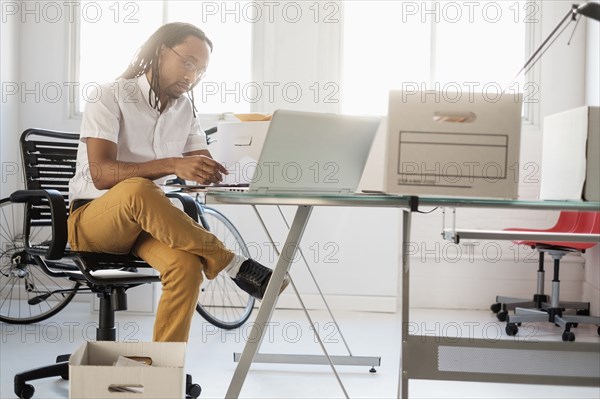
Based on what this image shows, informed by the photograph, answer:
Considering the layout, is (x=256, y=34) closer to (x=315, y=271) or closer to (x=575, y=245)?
(x=315, y=271)

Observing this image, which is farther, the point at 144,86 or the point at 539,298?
the point at 539,298

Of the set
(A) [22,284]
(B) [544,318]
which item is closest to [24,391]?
(A) [22,284]

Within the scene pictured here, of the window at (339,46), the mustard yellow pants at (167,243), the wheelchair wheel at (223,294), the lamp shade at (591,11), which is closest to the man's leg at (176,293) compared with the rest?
the mustard yellow pants at (167,243)

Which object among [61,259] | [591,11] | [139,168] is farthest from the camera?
[61,259]

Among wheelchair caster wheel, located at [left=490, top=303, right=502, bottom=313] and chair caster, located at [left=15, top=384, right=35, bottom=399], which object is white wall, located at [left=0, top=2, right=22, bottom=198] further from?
wheelchair caster wheel, located at [left=490, top=303, right=502, bottom=313]

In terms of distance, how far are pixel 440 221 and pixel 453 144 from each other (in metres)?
2.98

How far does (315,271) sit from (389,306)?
0.47 metres

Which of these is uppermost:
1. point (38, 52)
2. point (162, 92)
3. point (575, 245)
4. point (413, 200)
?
point (38, 52)

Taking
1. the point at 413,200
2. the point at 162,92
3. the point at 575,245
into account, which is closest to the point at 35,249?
the point at 162,92

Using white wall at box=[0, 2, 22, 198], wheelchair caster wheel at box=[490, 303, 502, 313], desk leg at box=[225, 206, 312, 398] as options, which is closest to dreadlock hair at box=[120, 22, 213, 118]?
desk leg at box=[225, 206, 312, 398]

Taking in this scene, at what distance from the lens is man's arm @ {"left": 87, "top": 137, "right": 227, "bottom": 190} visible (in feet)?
7.45

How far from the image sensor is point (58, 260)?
2758 millimetres

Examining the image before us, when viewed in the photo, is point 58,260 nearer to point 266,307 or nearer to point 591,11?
point 266,307

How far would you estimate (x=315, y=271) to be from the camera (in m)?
4.61
